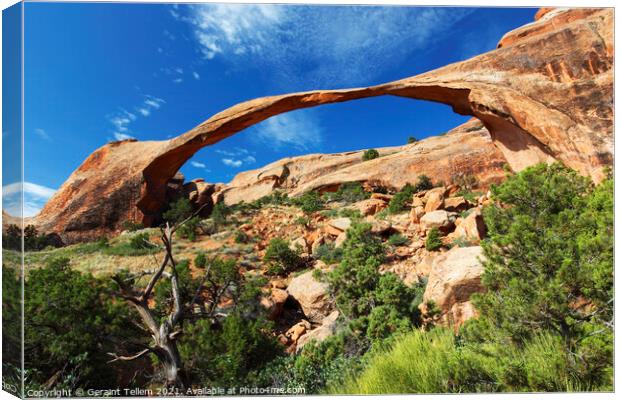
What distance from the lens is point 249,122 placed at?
6992mm

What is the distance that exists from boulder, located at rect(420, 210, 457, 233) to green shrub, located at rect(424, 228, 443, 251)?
642 millimetres

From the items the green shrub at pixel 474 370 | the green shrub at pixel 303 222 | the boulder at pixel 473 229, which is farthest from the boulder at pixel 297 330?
the green shrub at pixel 303 222

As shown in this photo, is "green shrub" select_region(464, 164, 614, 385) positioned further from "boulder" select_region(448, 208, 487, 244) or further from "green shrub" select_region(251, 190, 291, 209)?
"green shrub" select_region(251, 190, 291, 209)

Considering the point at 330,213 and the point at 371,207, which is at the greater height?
the point at 330,213

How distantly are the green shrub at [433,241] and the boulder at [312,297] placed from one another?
113 inches

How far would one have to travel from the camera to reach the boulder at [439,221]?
8516 millimetres

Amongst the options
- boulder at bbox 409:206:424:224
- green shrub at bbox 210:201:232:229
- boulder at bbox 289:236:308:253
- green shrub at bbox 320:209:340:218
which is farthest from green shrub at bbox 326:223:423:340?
green shrub at bbox 210:201:232:229

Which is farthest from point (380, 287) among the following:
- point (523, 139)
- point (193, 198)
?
point (193, 198)

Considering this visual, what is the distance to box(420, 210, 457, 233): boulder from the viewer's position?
852 centimetres

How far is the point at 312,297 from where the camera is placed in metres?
6.45

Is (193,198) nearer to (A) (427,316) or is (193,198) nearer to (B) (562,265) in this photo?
(A) (427,316)

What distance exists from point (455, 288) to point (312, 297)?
2894 mm

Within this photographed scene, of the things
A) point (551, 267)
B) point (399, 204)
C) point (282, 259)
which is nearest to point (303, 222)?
point (282, 259)

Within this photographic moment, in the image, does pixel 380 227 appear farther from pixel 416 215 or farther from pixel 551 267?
pixel 551 267
